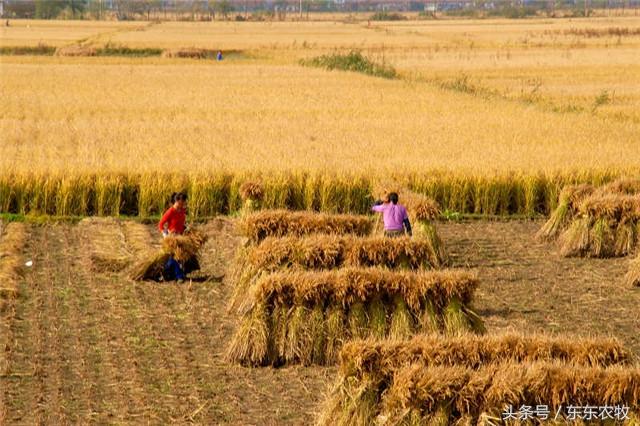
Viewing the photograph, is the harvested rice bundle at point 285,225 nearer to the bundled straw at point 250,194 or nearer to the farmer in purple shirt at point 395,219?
the farmer in purple shirt at point 395,219

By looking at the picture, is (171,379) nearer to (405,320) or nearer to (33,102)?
(405,320)

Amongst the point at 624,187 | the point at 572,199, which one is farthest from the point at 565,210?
the point at 624,187

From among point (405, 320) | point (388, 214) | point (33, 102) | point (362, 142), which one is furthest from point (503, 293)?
point (33, 102)

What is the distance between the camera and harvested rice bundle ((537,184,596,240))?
1819cm

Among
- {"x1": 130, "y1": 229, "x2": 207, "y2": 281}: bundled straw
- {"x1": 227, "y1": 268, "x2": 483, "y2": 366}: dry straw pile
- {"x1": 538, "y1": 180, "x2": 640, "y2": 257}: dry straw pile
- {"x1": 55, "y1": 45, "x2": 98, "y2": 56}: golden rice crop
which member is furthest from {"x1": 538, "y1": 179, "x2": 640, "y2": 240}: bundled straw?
{"x1": 55, "y1": 45, "x2": 98, "y2": 56}: golden rice crop

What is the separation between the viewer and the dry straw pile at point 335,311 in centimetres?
1170

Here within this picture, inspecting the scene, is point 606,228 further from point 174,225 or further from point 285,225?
point 174,225

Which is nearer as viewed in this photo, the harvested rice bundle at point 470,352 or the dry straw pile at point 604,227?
the harvested rice bundle at point 470,352

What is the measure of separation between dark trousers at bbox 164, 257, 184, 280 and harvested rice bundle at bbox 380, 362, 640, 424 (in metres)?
7.15

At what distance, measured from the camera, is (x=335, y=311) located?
11.8 meters

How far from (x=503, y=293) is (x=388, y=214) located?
65.1 inches

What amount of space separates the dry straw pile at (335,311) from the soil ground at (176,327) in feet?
0.86

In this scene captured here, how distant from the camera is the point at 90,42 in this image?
248ft

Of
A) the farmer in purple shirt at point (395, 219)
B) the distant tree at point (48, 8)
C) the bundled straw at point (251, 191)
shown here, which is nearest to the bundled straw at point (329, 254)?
the farmer in purple shirt at point (395, 219)
